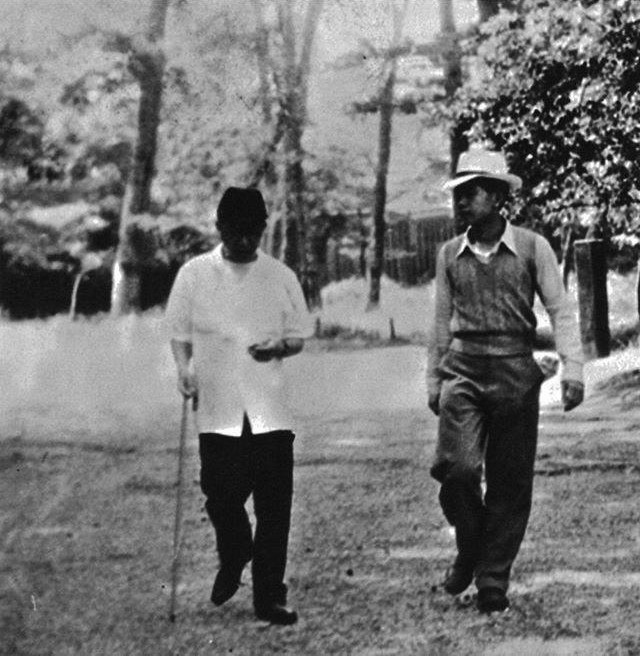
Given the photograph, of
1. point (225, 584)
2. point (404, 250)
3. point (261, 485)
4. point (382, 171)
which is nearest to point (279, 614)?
point (225, 584)

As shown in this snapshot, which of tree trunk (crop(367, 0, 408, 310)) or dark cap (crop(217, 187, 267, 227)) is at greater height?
tree trunk (crop(367, 0, 408, 310))

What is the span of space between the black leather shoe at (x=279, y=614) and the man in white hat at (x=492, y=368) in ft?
2.14

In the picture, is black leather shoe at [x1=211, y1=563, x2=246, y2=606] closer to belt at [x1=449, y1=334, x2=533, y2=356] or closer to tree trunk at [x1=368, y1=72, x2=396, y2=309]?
belt at [x1=449, y1=334, x2=533, y2=356]

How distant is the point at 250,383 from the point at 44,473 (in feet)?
9.78

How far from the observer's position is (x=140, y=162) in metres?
6.23

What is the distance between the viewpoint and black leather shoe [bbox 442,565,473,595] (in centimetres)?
433

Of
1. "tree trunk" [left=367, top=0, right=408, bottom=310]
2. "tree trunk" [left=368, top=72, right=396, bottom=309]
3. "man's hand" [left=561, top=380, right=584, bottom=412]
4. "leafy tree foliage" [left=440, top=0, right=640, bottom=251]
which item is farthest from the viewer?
"leafy tree foliage" [left=440, top=0, right=640, bottom=251]

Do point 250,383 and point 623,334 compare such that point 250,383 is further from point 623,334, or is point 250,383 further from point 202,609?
point 623,334

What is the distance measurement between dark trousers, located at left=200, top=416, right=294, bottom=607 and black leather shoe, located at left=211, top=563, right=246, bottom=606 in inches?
5.6

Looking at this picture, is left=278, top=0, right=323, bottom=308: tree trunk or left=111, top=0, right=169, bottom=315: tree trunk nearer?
left=111, top=0, right=169, bottom=315: tree trunk

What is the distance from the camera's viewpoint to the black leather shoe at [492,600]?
13.5ft

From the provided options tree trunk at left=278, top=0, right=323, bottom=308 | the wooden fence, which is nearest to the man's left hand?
tree trunk at left=278, top=0, right=323, bottom=308

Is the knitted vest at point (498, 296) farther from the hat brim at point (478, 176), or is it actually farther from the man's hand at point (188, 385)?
the man's hand at point (188, 385)

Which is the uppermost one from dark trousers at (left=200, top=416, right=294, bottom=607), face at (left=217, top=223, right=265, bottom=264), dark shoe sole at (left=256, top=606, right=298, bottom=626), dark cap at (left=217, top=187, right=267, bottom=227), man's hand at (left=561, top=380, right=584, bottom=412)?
Answer: dark cap at (left=217, top=187, right=267, bottom=227)
